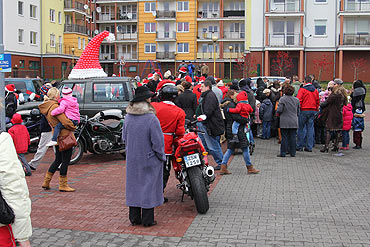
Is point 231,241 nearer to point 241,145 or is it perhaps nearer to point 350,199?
point 350,199

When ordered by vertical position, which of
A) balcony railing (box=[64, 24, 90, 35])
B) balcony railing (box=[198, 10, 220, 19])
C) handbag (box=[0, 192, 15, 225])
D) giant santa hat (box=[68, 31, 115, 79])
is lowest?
handbag (box=[0, 192, 15, 225])

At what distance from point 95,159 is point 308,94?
6.12 m

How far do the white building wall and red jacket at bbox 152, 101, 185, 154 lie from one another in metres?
46.3

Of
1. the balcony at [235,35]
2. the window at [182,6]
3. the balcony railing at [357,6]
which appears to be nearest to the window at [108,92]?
the balcony railing at [357,6]

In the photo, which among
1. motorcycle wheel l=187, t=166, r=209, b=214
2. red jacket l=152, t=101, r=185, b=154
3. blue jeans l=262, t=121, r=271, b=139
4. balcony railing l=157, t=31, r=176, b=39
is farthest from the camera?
balcony railing l=157, t=31, r=176, b=39

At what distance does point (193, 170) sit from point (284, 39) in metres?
43.5

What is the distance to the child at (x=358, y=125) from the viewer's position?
14273mm

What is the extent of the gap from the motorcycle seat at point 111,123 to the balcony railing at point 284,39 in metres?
38.7

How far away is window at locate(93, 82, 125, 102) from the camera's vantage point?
13.4m

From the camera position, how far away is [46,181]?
29.5ft

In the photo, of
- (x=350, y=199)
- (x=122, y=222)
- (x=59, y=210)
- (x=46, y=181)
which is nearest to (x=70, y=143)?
(x=46, y=181)

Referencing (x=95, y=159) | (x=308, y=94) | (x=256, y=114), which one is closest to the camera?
(x=95, y=159)

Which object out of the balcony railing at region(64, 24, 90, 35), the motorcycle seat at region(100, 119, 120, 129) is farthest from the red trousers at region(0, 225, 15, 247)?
the balcony railing at region(64, 24, 90, 35)

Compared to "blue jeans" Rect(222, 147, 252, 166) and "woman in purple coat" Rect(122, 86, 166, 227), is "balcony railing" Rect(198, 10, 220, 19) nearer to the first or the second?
"blue jeans" Rect(222, 147, 252, 166)
